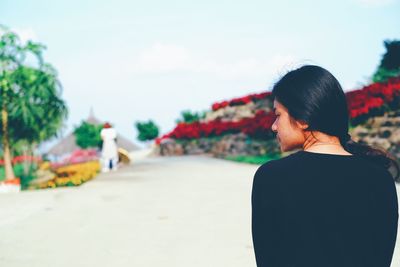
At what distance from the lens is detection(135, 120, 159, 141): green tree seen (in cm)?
3192

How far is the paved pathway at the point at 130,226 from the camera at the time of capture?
171 inches

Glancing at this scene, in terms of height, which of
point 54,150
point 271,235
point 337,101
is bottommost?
point 54,150

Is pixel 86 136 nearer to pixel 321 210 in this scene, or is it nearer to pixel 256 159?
pixel 256 159

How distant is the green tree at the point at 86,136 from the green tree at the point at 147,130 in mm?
3354

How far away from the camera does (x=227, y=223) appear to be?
574 centimetres

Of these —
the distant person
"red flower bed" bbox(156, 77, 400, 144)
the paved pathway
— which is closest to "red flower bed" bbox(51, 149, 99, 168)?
"red flower bed" bbox(156, 77, 400, 144)

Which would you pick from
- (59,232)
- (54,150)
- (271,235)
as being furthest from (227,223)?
(54,150)

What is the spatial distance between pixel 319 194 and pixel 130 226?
466 cm

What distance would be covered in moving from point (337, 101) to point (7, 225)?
592 cm

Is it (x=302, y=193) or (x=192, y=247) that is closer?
(x=302, y=193)

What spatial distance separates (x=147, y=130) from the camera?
3198 centimetres

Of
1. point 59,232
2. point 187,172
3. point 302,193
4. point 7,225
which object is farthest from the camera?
point 187,172

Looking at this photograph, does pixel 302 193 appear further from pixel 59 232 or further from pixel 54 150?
pixel 54 150

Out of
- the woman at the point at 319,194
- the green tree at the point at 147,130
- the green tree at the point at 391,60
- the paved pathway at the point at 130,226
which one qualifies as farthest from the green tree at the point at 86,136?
the woman at the point at 319,194
